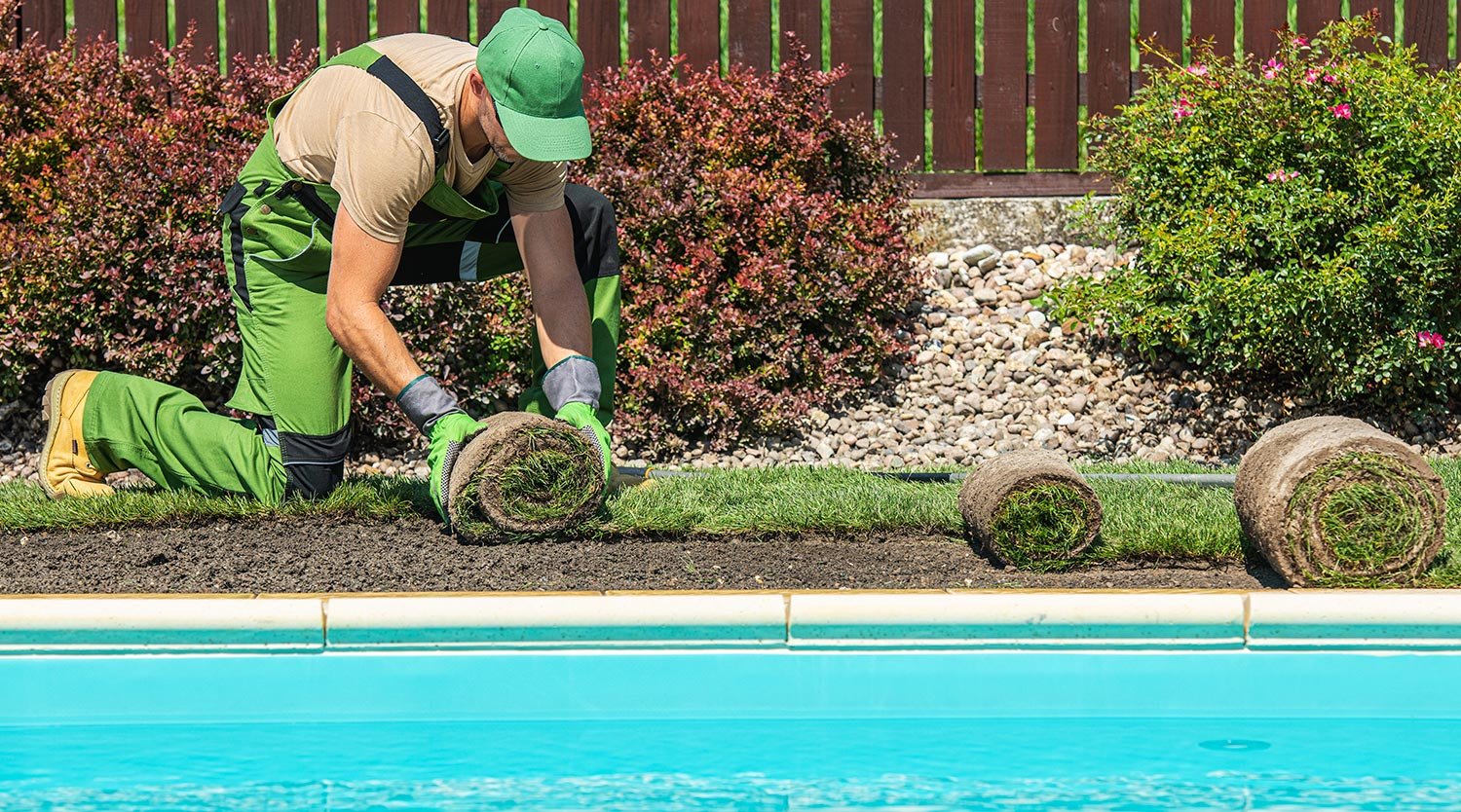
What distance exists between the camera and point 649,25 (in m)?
7.84

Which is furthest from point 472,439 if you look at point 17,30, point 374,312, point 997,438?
point 17,30

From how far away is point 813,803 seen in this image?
2.97 metres

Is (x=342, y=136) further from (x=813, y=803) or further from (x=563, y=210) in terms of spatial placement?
(x=813, y=803)

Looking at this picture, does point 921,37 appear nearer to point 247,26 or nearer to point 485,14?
point 485,14

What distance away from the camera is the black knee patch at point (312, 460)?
475cm

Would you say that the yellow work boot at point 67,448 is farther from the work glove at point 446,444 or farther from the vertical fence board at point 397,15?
the vertical fence board at point 397,15

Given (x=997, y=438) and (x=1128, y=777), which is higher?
(x=997, y=438)

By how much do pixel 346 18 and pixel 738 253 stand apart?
2.54 m

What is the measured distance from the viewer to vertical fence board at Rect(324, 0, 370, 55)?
25.5 feet

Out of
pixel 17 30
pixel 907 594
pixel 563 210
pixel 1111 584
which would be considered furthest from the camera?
pixel 17 30

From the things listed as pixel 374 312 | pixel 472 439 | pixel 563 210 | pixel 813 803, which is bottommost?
pixel 813 803

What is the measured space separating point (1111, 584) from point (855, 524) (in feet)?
3.02

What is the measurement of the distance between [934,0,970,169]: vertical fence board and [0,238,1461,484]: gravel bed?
100cm

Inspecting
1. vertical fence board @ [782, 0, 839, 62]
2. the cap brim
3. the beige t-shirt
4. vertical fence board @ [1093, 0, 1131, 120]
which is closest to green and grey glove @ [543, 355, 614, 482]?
the beige t-shirt
